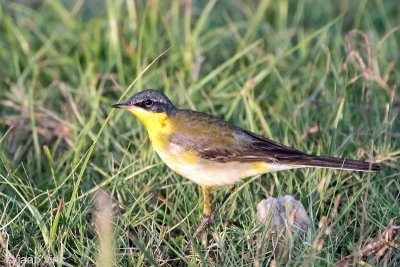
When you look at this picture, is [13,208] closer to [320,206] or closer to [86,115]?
[86,115]

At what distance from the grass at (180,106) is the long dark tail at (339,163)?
129 millimetres

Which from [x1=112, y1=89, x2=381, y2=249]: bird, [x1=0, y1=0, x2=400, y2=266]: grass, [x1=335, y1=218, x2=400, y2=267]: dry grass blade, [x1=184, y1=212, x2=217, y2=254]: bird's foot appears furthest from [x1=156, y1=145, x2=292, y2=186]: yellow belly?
[x1=335, y1=218, x2=400, y2=267]: dry grass blade

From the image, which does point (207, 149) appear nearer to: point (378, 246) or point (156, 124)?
point (156, 124)

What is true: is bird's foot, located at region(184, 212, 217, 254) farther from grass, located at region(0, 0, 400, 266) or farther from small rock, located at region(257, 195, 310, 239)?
small rock, located at region(257, 195, 310, 239)

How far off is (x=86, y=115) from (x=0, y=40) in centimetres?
182

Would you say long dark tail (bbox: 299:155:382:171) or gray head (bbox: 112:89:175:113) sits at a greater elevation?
gray head (bbox: 112:89:175:113)

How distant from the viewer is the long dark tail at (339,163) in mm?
3530

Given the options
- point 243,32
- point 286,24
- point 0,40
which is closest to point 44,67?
point 0,40

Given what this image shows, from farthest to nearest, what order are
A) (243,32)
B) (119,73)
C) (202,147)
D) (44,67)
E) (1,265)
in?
(243,32) < (44,67) < (119,73) < (202,147) < (1,265)

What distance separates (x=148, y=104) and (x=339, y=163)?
55.6 inches

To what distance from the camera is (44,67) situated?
6000 millimetres

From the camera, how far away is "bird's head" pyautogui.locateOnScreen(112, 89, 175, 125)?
3.96 m

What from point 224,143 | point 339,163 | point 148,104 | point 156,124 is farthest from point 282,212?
point 148,104

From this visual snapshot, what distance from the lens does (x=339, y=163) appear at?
141 inches
